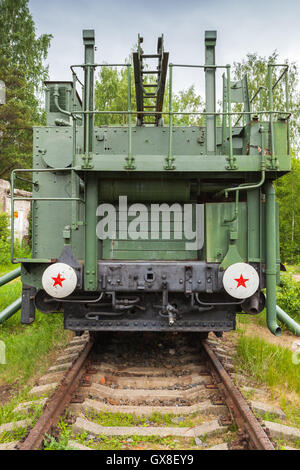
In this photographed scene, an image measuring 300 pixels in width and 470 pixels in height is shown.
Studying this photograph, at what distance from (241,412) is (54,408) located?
1.62 metres

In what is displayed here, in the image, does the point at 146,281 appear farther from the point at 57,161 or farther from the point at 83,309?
the point at 57,161

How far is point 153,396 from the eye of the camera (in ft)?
12.2

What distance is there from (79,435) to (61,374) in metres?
1.20

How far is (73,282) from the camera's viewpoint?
12.0 ft

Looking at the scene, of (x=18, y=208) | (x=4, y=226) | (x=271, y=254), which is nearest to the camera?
(x=271, y=254)

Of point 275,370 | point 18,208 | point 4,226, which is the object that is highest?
point 18,208

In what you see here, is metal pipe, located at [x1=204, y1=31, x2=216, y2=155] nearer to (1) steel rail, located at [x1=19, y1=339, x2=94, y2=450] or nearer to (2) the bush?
(1) steel rail, located at [x1=19, y1=339, x2=94, y2=450]

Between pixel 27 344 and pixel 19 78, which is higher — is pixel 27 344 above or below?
below

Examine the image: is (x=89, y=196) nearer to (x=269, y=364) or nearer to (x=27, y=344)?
(x=27, y=344)

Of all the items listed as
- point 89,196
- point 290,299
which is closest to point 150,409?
point 89,196

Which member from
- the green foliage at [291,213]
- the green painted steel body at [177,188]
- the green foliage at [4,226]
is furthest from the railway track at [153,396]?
the green foliage at [291,213]

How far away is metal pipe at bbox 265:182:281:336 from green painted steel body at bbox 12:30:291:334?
11 millimetres

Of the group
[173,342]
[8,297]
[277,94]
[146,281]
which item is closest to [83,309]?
[146,281]

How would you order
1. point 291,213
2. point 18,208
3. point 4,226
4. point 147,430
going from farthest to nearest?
point 291,213, point 18,208, point 4,226, point 147,430
